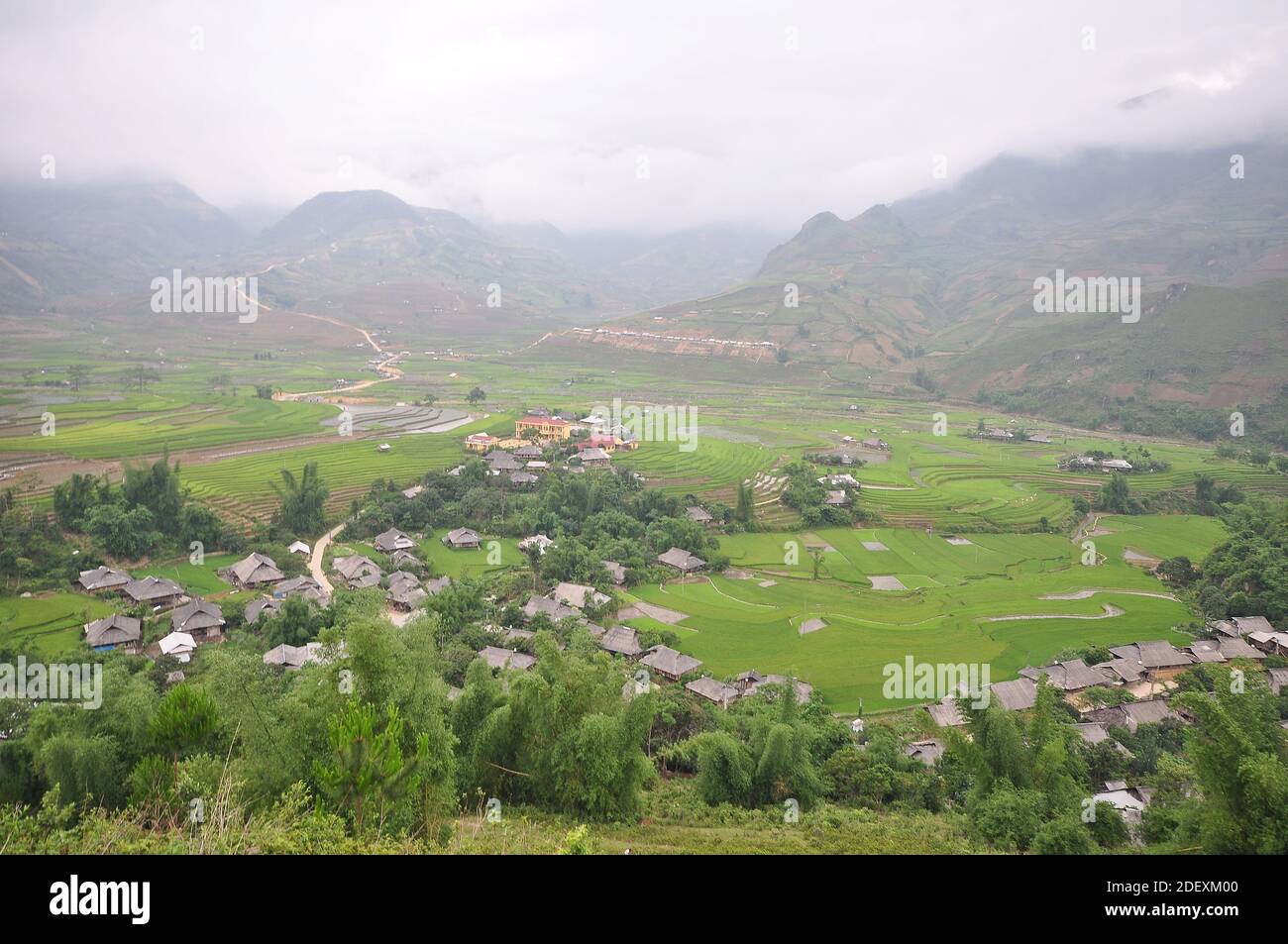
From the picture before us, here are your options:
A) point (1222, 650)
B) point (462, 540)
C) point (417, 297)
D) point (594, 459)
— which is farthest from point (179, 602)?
point (417, 297)

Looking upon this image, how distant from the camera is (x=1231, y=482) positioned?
46.9 metres

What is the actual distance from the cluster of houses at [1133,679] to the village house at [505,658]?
41.0ft

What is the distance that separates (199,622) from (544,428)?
34.0m

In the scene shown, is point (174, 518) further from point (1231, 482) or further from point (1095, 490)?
point (1231, 482)

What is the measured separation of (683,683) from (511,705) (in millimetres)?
9404

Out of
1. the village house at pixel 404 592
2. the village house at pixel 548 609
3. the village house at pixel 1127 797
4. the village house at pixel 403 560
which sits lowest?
the village house at pixel 1127 797

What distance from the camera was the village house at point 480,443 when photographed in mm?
49781

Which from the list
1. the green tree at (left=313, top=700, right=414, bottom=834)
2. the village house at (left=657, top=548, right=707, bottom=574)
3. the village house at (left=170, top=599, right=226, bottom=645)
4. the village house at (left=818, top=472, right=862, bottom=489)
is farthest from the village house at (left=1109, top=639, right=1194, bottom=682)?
the village house at (left=170, top=599, right=226, bottom=645)

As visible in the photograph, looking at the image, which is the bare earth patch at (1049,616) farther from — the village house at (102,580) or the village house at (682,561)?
the village house at (102,580)

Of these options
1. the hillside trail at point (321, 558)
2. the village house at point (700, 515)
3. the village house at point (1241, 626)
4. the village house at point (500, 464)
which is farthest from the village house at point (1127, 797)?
the village house at point (500, 464)

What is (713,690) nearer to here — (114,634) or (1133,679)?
→ (1133,679)

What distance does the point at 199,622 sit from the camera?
76.1 feet

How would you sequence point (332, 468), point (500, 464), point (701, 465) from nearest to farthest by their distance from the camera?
1. point (332, 468)
2. point (500, 464)
3. point (701, 465)
